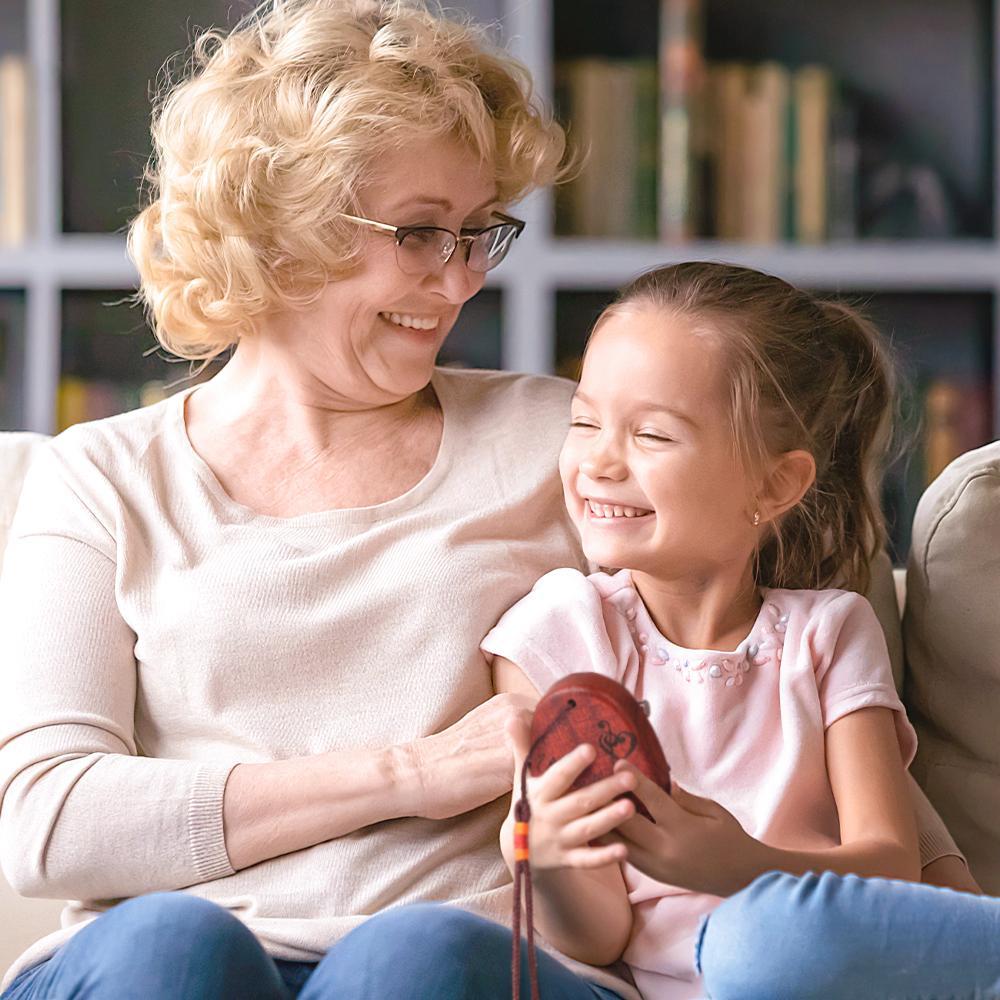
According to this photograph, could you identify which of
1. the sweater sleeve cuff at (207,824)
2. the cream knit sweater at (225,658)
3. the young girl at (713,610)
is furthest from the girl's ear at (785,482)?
the sweater sleeve cuff at (207,824)

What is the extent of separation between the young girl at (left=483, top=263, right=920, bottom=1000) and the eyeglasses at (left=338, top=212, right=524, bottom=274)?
7.7 inches

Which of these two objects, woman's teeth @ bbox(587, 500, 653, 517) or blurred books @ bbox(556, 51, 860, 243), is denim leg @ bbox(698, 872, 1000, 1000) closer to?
woman's teeth @ bbox(587, 500, 653, 517)

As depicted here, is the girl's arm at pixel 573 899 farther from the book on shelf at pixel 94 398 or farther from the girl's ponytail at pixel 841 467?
the book on shelf at pixel 94 398

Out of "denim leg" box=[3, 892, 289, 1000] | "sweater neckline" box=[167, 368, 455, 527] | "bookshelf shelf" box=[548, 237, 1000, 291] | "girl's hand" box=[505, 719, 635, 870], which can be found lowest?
"denim leg" box=[3, 892, 289, 1000]

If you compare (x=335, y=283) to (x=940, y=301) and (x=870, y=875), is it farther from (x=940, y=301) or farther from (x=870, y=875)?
(x=940, y=301)

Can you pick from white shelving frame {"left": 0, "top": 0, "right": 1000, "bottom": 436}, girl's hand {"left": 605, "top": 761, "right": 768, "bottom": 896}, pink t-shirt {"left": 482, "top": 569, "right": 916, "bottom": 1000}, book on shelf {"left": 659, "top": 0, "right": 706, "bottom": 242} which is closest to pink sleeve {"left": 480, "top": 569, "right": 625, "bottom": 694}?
pink t-shirt {"left": 482, "top": 569, "right": 916, "bottom": 1000}

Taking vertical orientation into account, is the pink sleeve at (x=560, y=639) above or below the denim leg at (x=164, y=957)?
above

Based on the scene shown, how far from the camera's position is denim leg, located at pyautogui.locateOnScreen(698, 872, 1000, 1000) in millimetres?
1000

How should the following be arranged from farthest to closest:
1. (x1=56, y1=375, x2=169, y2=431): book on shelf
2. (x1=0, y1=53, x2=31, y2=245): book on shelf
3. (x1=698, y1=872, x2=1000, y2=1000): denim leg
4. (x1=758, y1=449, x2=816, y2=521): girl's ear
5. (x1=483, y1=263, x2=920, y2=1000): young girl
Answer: (x1=56, y1=375, x2=169, y2=431): book on shelf < (x1=0, y1=53, x2=31, y2=245): book on shelf < (x1=758, y1=449, x2=816, y2=521): girl's ear < (x1=483, y1=263, x2=920, y2=1000): young girl < (x1=698, y1=872, x2=1000, y2=1000): denim leg

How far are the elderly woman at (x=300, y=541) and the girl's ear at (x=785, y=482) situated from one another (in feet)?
0.80

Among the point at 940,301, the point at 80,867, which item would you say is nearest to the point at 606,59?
the point at 940,301

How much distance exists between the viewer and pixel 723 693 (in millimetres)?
1358

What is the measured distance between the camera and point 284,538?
146cm

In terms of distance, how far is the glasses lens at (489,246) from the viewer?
1.56 metres
